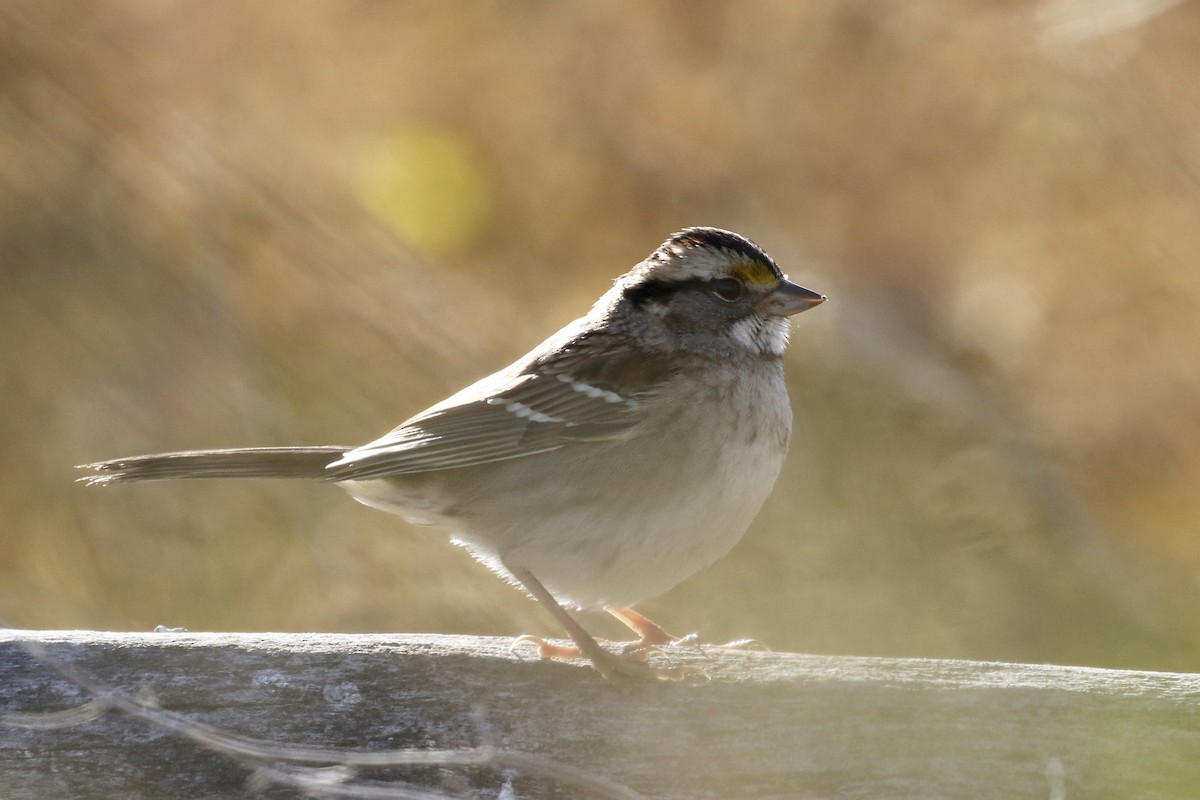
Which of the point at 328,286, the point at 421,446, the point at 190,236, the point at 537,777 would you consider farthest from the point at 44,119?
the point at 537,777

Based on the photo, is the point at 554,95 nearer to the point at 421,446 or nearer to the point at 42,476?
the point at 42,476

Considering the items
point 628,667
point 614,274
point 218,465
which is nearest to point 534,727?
point 628,667

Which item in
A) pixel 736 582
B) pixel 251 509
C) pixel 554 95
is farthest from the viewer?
pixel 554 95

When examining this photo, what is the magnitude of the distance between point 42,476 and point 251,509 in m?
0.79

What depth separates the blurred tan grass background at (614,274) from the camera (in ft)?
15.9

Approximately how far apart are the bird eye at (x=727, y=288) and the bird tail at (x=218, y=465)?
36.3 inches

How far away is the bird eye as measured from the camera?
3072 mm

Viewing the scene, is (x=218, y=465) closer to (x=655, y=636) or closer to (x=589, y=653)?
(x=589, y=653)

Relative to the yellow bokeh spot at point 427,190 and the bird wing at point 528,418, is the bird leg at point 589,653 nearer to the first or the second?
the bird wing at point 528,418

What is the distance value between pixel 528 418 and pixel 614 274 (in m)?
2.71

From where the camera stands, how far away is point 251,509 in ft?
15.8

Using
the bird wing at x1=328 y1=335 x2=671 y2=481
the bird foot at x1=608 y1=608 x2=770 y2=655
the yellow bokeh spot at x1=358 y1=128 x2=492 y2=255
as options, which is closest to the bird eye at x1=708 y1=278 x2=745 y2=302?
the bird wing at x1=328 y1=335 x2=671 y2=481

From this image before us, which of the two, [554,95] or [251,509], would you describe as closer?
[251,509]

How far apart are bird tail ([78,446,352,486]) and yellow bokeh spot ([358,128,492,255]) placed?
2.51m
